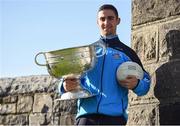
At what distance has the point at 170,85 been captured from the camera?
318 cm

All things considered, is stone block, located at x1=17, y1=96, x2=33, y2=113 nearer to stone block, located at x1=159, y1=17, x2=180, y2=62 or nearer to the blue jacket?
the blue jacket

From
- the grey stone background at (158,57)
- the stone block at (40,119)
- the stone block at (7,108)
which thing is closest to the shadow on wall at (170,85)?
the grey stone background at (158,57)

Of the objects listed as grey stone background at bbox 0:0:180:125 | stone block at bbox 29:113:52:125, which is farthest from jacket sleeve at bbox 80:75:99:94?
stone block at bbox 29:113:52:125

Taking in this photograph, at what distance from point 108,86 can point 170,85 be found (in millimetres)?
458

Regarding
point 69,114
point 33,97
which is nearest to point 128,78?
point 69,114

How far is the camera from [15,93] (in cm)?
467

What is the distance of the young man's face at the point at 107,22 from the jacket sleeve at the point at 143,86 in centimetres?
36

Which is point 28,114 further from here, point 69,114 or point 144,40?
point 144,40

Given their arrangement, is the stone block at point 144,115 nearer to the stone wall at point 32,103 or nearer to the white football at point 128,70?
the white football at point 128,70

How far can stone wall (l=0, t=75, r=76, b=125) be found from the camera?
436cm

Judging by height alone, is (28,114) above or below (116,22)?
below

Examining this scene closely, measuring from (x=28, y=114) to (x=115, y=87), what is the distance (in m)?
1.79

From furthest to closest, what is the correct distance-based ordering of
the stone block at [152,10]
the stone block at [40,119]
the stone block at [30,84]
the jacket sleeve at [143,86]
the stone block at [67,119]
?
the stone block at [30,84]
the stone block at [40,119]
the stone block at [67,119]
the stone block at [152,10]
the jacket sleeve at [143,86]

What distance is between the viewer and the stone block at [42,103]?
4.46 m
